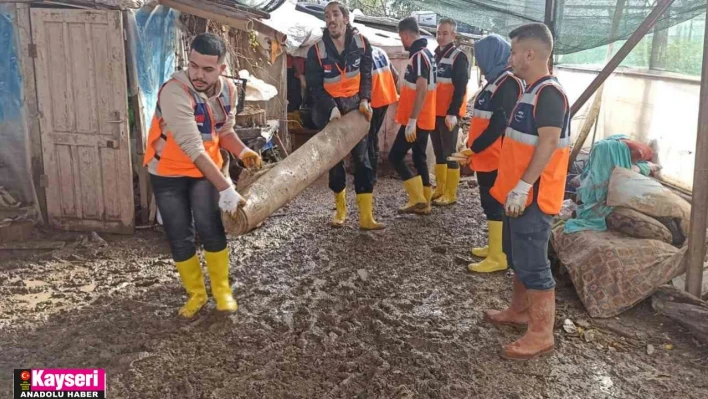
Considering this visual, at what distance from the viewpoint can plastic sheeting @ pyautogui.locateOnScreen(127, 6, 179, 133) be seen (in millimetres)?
5144

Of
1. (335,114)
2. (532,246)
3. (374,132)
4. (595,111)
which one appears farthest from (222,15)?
(595,111)

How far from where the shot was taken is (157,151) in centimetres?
332

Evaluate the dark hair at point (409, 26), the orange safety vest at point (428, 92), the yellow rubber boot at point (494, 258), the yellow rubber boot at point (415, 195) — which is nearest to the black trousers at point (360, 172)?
the yellow rubber boot at point (415, 195)

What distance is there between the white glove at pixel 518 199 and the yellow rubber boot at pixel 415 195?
303 cm

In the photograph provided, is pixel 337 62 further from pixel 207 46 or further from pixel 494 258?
pixel 494 258

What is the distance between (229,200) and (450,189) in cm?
384

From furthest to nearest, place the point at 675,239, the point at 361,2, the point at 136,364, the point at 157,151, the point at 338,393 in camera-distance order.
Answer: the point at 361,2, the point at 675,239, the point at 157,151, the point at 136,364, the point at 338,393

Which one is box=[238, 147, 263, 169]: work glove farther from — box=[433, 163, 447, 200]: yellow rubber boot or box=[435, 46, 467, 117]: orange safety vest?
box=[433, 163, 447, 200]: yellow rubber boot

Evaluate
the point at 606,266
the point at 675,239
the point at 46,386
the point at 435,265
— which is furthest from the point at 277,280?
the point at 675,239

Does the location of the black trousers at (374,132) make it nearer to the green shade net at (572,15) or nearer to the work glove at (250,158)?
the green shade net at (572,15)

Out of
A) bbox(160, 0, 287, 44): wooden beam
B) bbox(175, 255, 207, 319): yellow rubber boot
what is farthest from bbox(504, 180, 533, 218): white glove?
bbox(160, 0, 287, 44): wooden beam

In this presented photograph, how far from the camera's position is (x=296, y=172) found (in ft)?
13.4

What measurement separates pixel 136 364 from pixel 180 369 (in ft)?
0.83

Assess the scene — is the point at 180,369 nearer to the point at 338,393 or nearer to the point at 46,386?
the point at 46,386
